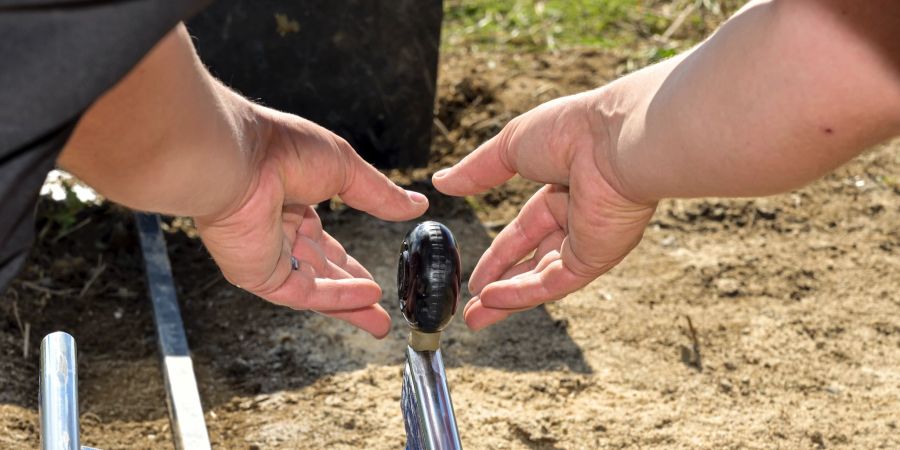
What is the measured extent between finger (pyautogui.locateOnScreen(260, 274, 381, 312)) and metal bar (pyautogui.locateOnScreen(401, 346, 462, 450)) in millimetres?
109

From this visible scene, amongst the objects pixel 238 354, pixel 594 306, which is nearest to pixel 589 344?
pixel 594 306

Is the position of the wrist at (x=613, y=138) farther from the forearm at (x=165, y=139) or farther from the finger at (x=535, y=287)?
the forearm at (x=165, y=139)

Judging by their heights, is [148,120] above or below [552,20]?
below

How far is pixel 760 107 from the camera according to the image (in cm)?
115

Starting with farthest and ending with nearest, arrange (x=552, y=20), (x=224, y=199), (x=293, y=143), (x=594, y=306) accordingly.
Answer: (x=552, y=20)
(x=594, y=306)
(x=293, y=143)
(x=224, y=199)

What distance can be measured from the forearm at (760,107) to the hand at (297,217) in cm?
33

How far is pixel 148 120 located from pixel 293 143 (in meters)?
0.38

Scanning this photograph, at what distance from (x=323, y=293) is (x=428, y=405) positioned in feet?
0.71

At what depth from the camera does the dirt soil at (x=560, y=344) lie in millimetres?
2164

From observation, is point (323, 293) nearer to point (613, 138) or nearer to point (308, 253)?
point (308, 253)

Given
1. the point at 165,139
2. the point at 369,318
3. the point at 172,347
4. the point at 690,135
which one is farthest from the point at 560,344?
the point at 165,139

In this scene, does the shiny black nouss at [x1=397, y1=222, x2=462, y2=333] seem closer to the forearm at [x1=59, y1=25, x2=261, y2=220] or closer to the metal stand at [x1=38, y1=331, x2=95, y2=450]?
the forearm at [x1=59, y1=25, x2=261, y2=220]

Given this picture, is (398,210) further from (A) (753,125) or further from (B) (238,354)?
(B) (238,354)

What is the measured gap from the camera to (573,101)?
1458mm
